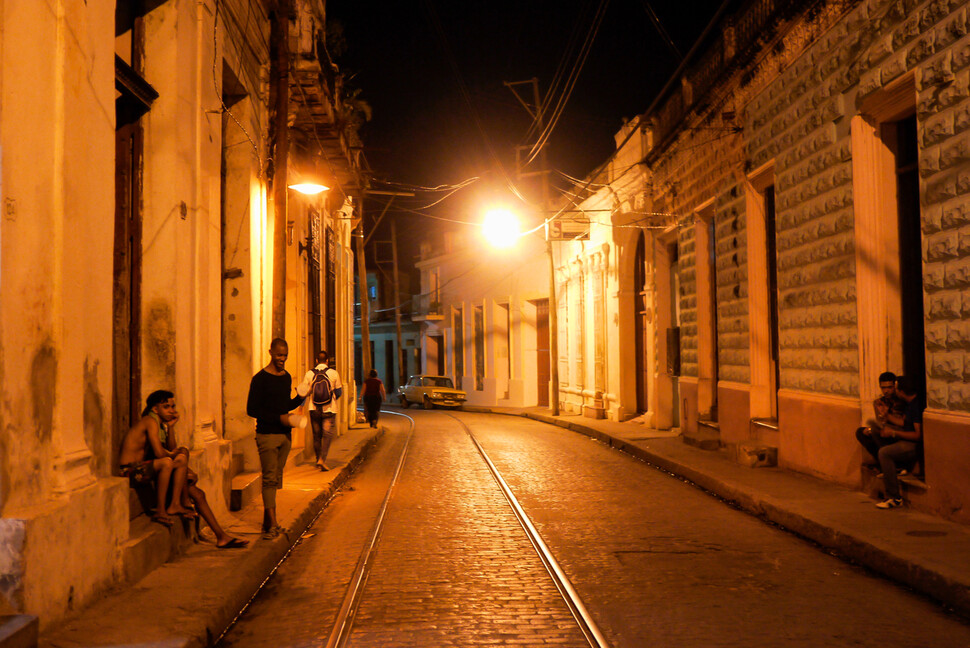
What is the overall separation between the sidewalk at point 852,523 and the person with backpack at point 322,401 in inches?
210

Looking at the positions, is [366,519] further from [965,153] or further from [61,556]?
[965,153]

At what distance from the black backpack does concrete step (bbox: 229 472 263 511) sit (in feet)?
8.16

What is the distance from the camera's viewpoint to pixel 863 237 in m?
10.3

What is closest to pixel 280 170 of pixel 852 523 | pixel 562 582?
pixel 562 582

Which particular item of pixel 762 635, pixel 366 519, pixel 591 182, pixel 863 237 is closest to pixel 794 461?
pixel 863 237

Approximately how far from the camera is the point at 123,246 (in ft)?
26.1

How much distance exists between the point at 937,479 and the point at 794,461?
367 cm

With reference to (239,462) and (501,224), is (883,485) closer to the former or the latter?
(239,462)

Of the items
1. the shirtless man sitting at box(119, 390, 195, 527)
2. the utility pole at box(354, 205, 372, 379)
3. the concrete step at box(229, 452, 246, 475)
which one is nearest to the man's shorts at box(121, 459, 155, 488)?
the shirtless man sitting at box(119, 390, 195, 527)

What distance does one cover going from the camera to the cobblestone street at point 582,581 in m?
5.48

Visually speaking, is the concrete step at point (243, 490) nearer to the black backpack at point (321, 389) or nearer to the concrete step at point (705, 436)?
the black backpack at point (321, 389)

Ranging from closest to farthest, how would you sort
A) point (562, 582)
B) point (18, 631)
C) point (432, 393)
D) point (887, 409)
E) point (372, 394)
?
point (18, 631) < point (562, 582) < point (887, 409) < point (372, 394) < point (432, 393)

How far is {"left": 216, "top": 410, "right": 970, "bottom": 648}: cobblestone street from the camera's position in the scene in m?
5.48

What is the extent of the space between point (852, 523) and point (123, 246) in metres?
7.02
